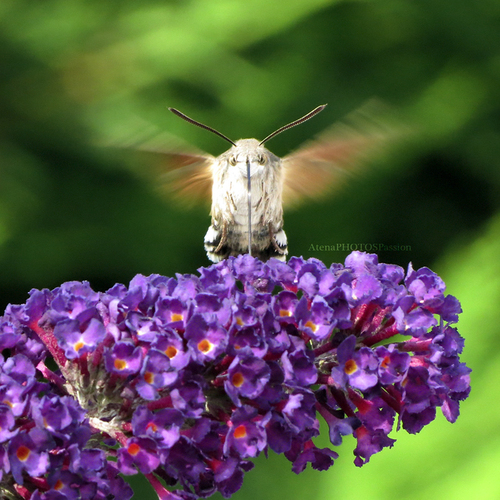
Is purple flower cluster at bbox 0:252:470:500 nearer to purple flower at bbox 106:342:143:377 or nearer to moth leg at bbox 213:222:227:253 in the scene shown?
purple flower at bbox 106:342:143:377

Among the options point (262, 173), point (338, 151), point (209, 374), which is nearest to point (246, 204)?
point (262, 173)

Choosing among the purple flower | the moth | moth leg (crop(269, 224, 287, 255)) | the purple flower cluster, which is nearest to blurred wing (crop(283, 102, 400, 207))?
the moth

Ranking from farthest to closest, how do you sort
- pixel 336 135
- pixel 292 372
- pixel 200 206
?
pixel 200 206 < pixel 336 135 < pixel 292 372

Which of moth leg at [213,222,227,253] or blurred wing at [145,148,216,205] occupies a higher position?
blurred wing at [145,148,216,205]

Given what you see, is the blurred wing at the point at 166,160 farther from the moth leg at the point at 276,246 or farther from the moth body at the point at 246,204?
the moth leg at the point at 276,246

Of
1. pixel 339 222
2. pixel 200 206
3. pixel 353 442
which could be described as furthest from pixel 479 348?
pixel 200 206

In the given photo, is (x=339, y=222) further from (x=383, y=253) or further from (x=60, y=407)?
(x=60, y=407)

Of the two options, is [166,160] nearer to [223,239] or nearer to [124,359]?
[223,239]
